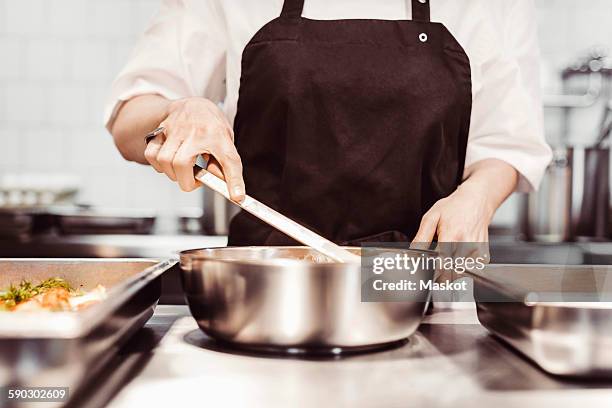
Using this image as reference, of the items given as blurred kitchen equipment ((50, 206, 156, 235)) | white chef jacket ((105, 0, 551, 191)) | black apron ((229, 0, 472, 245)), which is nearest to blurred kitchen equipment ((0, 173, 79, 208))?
blurred kitchen equipment ((50, 206, 156, 235))

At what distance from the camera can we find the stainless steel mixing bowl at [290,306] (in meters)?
0.60

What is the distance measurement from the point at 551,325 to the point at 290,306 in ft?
0.72

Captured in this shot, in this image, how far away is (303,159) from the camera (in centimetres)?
110

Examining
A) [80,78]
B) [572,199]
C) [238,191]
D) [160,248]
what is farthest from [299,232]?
[80,78]

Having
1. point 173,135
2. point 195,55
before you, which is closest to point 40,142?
point 195,55

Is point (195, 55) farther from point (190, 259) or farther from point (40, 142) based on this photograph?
point (40, 142)

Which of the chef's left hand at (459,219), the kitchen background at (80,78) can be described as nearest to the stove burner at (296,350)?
the chef's left hand at (459,219)

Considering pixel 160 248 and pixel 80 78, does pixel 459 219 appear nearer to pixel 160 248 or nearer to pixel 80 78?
pixel 160 248

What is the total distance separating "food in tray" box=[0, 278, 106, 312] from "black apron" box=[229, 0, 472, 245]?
0.38 m

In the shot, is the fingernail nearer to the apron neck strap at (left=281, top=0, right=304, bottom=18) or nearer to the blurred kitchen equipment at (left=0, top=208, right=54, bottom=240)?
the apron neck strap at (left=281, top=0, right=304, bottom=18)

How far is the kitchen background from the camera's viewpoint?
2625 mm

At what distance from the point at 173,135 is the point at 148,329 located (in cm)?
22

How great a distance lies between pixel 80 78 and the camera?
2.65 m

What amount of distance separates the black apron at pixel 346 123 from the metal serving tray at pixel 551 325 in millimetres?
377
